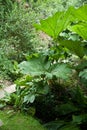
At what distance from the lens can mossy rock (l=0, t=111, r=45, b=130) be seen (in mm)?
3878

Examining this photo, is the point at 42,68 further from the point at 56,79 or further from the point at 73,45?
the point at 73,45

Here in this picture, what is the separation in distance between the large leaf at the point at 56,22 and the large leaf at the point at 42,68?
18.6 inches

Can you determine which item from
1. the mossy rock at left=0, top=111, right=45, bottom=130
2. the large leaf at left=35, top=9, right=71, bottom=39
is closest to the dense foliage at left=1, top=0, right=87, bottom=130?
the large leaf at left=35, top=9, right=71, bottom=39

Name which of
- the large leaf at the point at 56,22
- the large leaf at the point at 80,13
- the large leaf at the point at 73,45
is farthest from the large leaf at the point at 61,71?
the large leaf at the point at 80,13

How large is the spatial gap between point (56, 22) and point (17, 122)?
1.60m

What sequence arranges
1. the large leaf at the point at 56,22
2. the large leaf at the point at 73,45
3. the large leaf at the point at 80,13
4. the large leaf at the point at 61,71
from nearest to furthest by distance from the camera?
1. the large leaf at the point at 80,13
2. the large leaf at the point at 61,71
3. the large leaf at the point at 56,22
4. the large leaf at the point at 73,45

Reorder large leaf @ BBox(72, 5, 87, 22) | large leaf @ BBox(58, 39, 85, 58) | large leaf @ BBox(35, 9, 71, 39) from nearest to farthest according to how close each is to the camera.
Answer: large leaf @ BBox(72, 5, 87, 22), large leaf @ BBox(35, 9, 71, 39), large leaf @ BBox(58, 39, 85, 58)

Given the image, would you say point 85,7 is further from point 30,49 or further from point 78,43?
point 30,49

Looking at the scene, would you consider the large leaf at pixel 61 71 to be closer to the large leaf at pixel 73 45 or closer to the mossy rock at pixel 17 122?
the large leaf at pixel 73 45

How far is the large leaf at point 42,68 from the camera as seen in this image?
3801 millimetres

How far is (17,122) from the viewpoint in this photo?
13.2ft

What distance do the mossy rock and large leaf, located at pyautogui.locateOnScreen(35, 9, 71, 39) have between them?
139cm

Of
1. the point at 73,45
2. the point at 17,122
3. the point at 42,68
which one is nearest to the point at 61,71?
the point at 42,68

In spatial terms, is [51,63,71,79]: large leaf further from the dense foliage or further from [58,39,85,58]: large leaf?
[58,39,85,58]: large leaf
